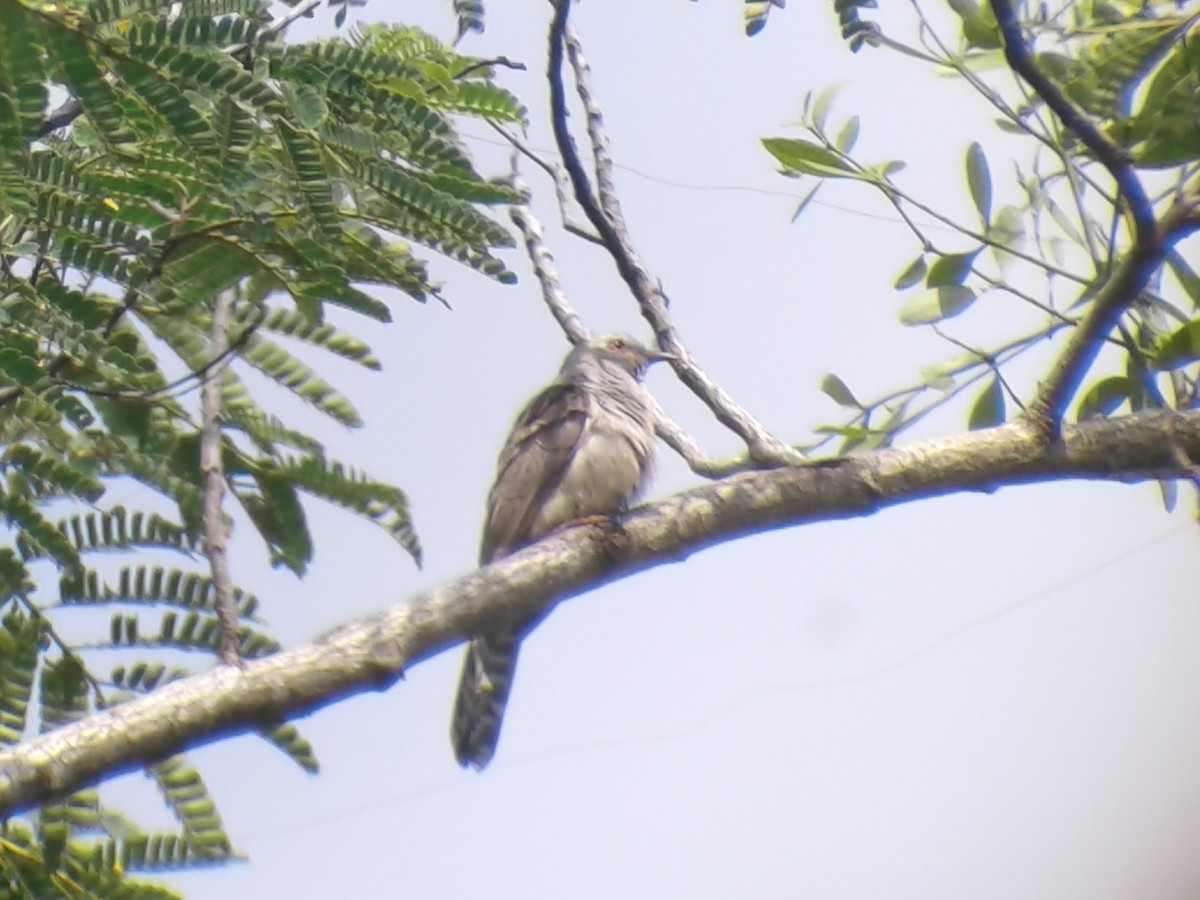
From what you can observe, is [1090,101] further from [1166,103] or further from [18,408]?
[18,408]

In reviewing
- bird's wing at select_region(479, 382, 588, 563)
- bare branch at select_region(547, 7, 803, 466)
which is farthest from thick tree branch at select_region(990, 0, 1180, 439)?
bird's wing at select_region(479, 382, 588, 563)

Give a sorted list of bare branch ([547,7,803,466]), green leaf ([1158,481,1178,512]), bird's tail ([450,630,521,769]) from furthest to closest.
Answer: bird's tail ([450,630,521,769]) → green leaf ([1158,481,1178,512]) → bare branch ([547,7,803,466])

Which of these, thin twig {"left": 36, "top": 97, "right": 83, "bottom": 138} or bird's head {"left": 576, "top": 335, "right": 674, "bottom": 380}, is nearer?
thin twig {"left": 36, "top": 97, "right": 83, "bottom": 138}

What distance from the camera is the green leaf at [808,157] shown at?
3.44m

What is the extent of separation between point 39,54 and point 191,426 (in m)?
1.28

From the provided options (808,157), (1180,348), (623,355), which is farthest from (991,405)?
(623,355)

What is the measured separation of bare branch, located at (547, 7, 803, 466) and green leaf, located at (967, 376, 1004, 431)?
2.18ft

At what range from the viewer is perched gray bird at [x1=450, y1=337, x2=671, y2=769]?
4.39 metres

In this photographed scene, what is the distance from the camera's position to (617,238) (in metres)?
3.55

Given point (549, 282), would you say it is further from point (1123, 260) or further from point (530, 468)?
point (1123, 260)

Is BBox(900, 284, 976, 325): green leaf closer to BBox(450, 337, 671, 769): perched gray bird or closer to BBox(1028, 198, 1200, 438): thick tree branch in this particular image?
BBox(1028, 198, 1200, 438): thick tree branch

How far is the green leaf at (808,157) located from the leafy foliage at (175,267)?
2.51 feet

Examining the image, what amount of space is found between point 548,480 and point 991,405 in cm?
158

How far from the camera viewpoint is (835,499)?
118 inches
